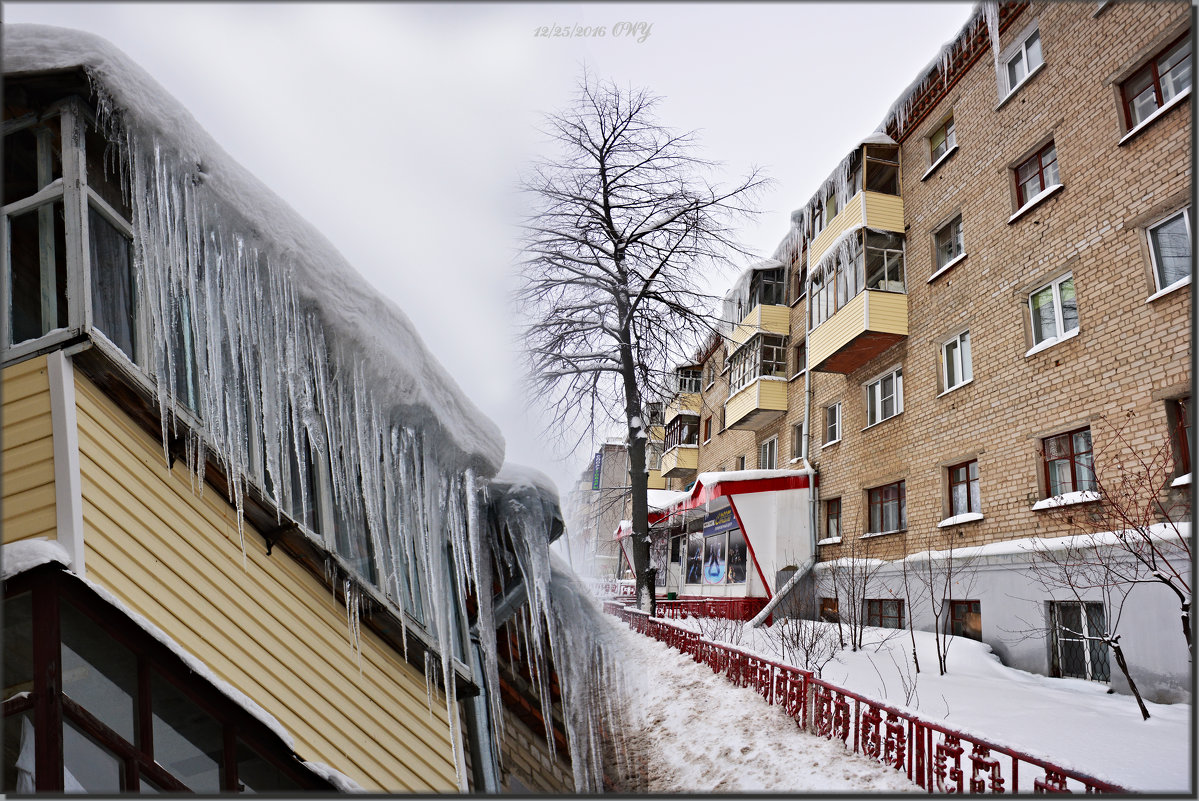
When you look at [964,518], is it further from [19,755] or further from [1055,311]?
[19,755]

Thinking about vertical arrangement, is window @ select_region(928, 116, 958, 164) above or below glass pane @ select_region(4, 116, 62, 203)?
above

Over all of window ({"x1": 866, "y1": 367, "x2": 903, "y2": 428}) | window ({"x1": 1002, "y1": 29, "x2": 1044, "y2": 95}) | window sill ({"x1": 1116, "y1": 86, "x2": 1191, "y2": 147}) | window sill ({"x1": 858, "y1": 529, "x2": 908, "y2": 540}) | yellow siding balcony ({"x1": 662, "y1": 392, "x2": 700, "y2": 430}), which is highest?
window ({"x1": 1002, "y1": 29, "x2": 1044, "y2": 95})

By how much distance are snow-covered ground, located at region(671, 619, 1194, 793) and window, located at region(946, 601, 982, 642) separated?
4.1 inches

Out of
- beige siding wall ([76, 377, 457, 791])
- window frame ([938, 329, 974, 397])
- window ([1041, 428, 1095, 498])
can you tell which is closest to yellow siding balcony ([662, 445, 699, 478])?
beige siding wall ([76, 377, 457, 791])

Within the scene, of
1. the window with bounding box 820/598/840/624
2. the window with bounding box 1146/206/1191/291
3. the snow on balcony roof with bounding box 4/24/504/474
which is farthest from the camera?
the window with bounding box 820/598/840/624

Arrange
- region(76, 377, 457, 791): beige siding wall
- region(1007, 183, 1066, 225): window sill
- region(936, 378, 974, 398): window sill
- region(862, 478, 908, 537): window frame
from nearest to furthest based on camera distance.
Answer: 1. region(76, 377, 457, 791): beige siding wall
2. region(1007, 183, 1066, 225): window sill
3. region(862, 478, 908, 537): window frame
4. region(936, 378, 974, 398): window sill

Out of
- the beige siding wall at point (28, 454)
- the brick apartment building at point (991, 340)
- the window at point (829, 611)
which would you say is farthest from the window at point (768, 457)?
the beige siding wall at point (28, 454)

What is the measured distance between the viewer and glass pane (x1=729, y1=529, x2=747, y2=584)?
9.23 ft

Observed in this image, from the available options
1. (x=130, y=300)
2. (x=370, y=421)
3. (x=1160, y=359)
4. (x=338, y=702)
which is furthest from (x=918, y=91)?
(x=338, y=702)

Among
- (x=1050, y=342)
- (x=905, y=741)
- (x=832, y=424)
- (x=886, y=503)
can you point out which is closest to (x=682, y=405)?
(x=832, y=424)

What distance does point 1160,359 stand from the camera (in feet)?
6.70

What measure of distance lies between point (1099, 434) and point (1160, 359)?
37 centimetres

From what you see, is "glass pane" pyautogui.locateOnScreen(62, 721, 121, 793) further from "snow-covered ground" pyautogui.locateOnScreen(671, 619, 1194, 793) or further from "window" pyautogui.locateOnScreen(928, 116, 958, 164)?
"window" pyautogui.locateOnScreen(928, 116, 958, 164)

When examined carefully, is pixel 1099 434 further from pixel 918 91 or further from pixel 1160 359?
pixel 918 91
